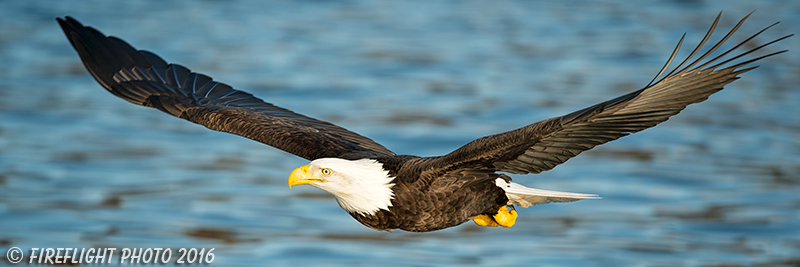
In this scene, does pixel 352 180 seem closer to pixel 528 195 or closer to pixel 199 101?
pixel 528 195

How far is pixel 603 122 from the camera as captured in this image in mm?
4812

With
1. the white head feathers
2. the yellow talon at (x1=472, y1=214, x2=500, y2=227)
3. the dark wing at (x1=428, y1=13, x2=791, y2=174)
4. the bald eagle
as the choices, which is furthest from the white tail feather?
the white head feathers

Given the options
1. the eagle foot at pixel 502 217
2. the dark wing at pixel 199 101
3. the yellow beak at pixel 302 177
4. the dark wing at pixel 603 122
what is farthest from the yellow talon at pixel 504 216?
the yellow beak at pixel 302 177

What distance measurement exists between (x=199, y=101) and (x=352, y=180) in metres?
2.49

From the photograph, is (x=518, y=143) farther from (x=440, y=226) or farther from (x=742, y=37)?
(x=742, y=37)

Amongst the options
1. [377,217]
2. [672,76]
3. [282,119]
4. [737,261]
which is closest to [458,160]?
[377,217]

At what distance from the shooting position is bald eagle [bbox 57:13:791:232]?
4691mm

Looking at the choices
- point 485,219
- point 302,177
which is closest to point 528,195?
point 485,219

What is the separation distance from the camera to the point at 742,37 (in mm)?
23016

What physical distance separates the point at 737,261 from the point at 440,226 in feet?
28.0

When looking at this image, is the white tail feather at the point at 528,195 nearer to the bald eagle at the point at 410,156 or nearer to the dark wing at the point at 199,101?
the bald eagle at the point at 410,156

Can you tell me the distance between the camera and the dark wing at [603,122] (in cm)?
459

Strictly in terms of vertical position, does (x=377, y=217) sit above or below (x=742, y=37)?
below

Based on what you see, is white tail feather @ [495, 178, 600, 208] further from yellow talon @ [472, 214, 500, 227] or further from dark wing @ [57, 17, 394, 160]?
dark wing @ [57, 17, 394, 160]
